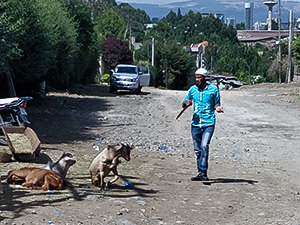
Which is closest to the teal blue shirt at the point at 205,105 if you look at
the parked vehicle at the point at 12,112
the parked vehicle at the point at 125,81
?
the parked vehicle at the point at 12,112

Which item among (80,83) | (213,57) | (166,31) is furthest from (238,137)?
(166,31)

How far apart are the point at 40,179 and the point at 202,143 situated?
2.84m

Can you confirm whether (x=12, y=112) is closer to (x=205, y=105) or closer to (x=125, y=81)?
(x=205, y=105)

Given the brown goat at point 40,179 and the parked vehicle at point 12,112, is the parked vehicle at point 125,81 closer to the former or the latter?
the parked vehicle at point 12,112

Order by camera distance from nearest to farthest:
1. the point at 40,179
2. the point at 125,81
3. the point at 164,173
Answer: the point at 40,179 < the point at 164,173 < the point at 125,81

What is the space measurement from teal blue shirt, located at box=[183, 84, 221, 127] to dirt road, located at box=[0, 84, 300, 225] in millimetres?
1021

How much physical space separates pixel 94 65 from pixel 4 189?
35.5 meters

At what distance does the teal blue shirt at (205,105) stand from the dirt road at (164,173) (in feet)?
3.35

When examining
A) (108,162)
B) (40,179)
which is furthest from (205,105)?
(40,179)

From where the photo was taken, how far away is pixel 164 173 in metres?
11.8

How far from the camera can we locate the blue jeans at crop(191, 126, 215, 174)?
10.7 m

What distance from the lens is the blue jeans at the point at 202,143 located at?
35.2ft

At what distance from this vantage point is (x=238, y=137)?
59.1 ft

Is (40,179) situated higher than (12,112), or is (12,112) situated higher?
(12,112)
